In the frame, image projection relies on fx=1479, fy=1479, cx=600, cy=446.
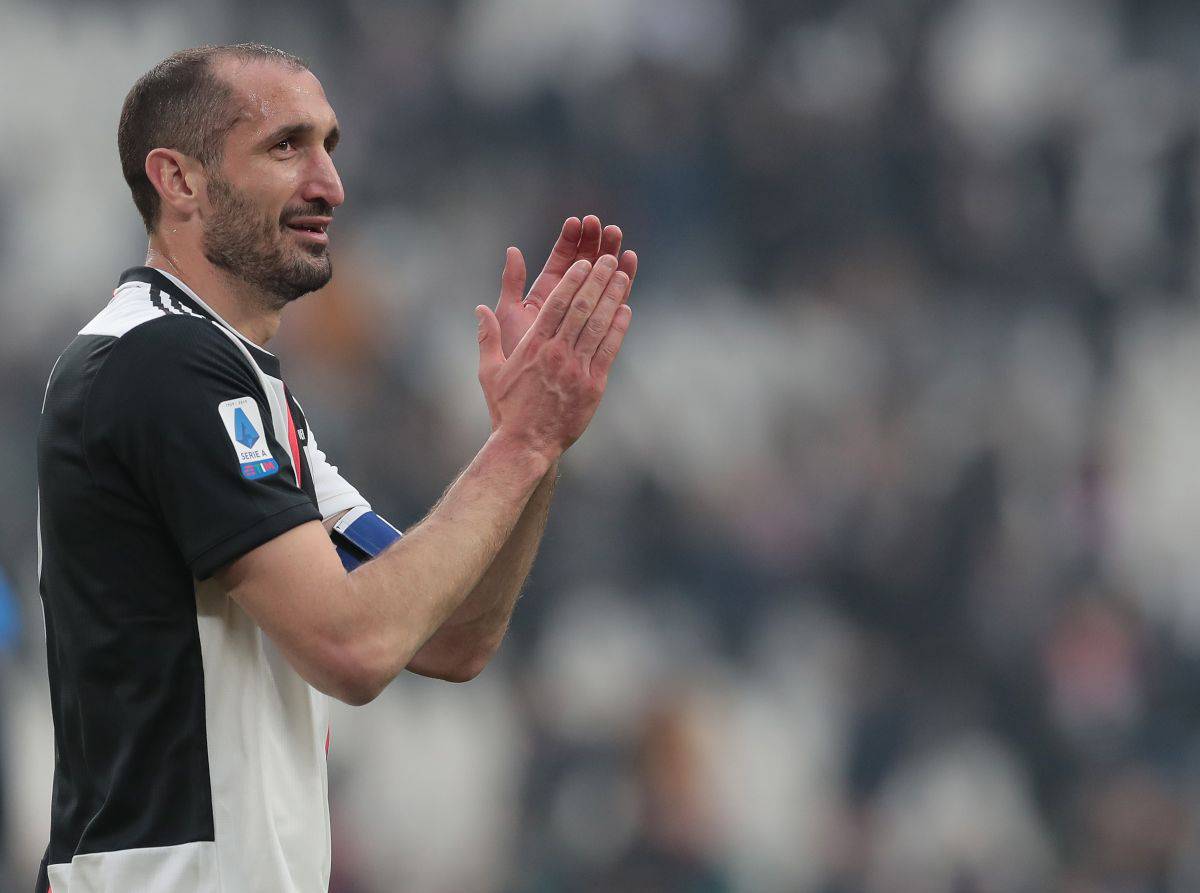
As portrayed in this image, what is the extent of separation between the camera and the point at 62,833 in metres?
1.61

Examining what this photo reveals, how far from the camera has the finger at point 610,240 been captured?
198 centimetres

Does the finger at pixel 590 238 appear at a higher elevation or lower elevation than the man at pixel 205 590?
higher

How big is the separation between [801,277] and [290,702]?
12.3 ft

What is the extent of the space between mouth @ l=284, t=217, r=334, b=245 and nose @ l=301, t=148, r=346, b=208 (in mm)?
25

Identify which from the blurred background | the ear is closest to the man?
the ear

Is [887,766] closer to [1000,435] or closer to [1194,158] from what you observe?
[1000,435]

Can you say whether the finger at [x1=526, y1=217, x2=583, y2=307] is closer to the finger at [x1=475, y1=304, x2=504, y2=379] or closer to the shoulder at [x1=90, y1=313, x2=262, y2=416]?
the finger at [x1=475, y1=304, x2=504, y2=379]

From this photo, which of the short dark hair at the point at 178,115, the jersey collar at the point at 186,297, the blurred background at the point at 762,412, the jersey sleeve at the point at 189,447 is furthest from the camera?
the blurred background at the point at 762,412

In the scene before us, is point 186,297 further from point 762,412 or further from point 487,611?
point 762,412

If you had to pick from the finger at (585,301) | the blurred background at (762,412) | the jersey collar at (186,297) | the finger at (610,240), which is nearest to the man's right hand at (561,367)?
the finger at (585,301)

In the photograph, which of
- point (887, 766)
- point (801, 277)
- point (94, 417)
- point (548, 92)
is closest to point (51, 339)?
point (548, 92)

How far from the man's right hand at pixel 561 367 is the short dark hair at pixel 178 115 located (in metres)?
0.45

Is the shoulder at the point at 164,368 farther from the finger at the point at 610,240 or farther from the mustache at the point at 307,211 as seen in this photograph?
the finger at the point at 610,240

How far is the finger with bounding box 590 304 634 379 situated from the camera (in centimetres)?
181
